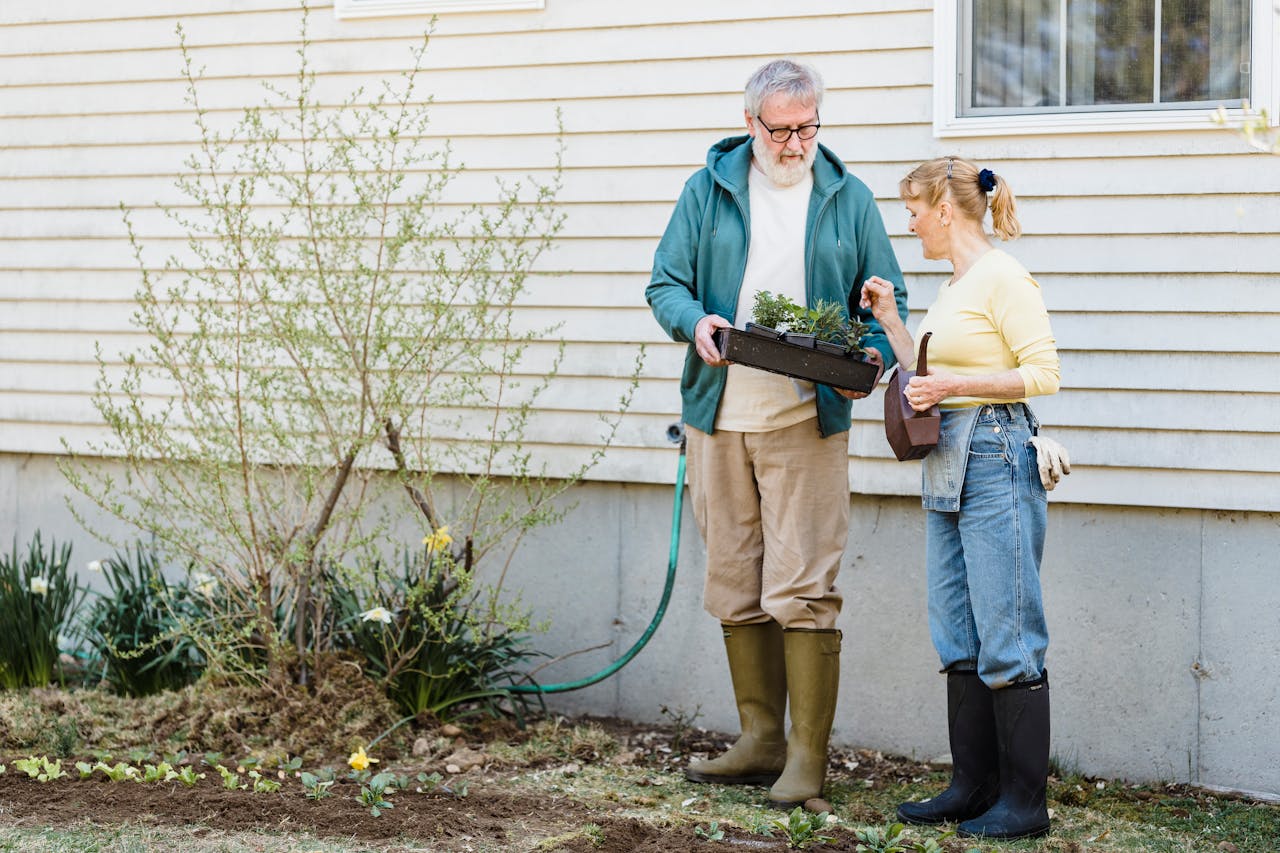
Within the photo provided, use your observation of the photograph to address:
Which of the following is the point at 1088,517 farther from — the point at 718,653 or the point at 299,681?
the point at 299,681

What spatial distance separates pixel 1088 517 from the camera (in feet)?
14.2

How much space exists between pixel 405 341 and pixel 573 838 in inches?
73.0

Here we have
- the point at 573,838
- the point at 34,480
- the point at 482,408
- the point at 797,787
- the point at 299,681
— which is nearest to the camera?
the point at 573,838

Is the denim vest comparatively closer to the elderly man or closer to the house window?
the elderly man

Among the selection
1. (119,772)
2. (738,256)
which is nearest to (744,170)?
(738,256)

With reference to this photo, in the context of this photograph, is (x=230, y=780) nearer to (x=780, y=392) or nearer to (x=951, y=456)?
(x=780, y=392)

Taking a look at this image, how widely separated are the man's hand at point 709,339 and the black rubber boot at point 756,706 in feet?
2.86

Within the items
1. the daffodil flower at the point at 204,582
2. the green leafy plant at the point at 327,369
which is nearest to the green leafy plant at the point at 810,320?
the green leafy plant at the point at 327,369

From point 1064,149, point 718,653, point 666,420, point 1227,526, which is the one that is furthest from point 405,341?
point 1227,526

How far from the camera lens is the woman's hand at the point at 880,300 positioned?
3.70m

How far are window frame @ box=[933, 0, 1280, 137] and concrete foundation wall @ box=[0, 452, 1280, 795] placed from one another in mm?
1187

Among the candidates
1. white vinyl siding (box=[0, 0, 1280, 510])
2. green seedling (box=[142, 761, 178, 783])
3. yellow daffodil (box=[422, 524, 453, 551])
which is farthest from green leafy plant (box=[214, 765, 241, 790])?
white vinyl siding (box=[0, 0, 1280, 510])

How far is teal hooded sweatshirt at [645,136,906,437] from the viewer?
3883mm

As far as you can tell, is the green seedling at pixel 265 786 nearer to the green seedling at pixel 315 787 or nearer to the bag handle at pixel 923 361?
the green seedling at pixel 315 787
